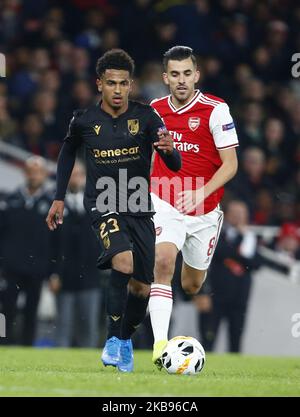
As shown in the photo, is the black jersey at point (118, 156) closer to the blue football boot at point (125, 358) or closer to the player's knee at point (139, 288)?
the player's knee at point (139, 288)

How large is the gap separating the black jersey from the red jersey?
822 mm

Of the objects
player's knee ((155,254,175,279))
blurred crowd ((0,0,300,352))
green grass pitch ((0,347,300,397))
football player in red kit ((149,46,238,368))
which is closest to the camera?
green grass pitch ((0,347,300,397))

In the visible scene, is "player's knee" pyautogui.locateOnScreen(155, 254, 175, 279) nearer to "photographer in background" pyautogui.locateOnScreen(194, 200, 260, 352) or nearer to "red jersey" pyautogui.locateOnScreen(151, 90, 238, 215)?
"red jersey" pyautogui.locateOnScreen(151, 90, 238, 215)

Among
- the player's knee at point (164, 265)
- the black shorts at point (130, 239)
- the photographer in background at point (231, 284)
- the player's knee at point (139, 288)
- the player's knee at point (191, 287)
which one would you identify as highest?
the black shorts at point (130, 239)

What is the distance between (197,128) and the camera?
969 centimetres

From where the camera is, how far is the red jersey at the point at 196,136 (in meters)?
9.64

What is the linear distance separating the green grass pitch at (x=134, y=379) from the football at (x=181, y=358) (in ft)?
0.27

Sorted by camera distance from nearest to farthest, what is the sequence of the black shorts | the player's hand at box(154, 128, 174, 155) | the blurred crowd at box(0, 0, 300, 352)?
1. the player's hand at box(154, 128, 174, 155)
2. the black shorts
3. the blurred crowd at box(0, 0, 300, 352)

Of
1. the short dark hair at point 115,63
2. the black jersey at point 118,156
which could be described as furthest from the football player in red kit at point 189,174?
the short dark hair at point 115,63

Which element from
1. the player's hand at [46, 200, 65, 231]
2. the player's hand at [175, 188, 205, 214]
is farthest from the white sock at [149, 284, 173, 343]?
the player's hand at [46, 200, 65, 231]

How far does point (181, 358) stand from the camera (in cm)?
873

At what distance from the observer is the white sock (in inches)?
357

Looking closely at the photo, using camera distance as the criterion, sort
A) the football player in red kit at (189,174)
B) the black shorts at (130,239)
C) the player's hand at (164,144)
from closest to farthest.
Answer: the player's hand at (164,144) < the black shorts at (130,239) < the football player in red kit at (189,174)

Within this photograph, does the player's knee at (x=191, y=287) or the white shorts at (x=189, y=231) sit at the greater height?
the white shorts at (x=189, y=231)
